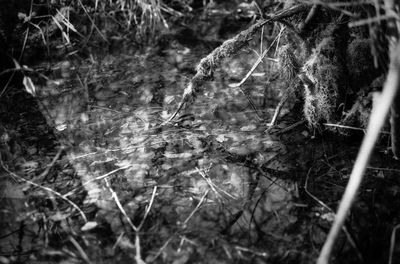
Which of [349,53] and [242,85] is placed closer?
[349,53]

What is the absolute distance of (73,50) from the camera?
488 cm

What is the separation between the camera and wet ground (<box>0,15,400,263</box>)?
254cm

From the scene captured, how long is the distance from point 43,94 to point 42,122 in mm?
555

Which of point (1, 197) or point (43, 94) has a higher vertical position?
point (43, 94)

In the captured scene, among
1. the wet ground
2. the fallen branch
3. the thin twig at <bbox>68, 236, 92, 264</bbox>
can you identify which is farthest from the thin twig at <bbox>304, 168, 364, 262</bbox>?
the thin twig at <bbox>68, 236, 92, 264</bbox>

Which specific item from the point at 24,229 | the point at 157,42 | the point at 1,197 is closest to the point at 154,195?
the point at 24,229

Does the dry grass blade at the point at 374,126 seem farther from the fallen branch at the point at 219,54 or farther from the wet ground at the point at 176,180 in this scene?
the fallen branch at the point at 219,54

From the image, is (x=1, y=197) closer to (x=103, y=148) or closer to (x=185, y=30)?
(x=103, y=148)

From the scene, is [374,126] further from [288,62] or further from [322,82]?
[288,62]

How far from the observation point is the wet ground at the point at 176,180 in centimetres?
254

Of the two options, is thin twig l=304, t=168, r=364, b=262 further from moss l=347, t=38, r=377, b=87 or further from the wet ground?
moss l=347, t=38, r=377, b=87

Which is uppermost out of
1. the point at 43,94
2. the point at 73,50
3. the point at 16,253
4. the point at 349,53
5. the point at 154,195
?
the point at 349,53

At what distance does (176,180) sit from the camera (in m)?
3.04

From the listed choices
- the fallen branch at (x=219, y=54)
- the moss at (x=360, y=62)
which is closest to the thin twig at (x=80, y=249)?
the fallen branch at (x=219, y=54)
